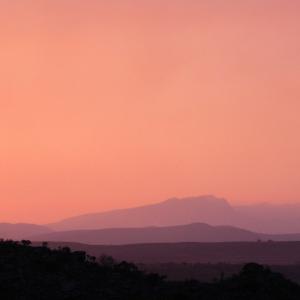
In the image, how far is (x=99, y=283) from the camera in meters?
22.0

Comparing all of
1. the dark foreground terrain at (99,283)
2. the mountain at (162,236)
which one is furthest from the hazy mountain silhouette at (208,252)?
the mountain at (162,236)

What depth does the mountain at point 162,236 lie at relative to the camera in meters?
153

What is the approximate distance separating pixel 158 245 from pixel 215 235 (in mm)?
73522

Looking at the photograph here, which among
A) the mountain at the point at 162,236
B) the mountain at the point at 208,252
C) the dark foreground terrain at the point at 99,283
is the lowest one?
the dark foreground terrain at the point at 99,283

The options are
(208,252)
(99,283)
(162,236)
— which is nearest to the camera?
(99,283)

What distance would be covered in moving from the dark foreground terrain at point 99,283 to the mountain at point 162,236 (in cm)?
12543

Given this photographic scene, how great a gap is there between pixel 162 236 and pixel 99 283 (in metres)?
145

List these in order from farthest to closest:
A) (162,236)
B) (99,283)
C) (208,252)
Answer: (162,236) < (208,252) < (99,283)

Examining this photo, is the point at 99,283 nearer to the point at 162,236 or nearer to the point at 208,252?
the point at 208,252

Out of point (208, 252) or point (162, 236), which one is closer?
point (208, 252)

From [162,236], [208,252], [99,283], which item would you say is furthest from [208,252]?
[162,236]

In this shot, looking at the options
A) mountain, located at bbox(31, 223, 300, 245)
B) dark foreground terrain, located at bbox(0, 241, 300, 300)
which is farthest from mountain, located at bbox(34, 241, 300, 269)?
mountain, located at bbox(31, 223, 300, 245)

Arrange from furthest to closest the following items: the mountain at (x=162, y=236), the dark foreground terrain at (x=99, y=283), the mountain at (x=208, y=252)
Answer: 1. the mountain at (x=162, y=236)
2. the mountain at (x=208, y=252)
3. the dark foreground terrain at (x=99, y=283)

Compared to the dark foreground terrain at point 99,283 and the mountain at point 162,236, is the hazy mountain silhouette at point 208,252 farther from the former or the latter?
the mountain at point 162,236
